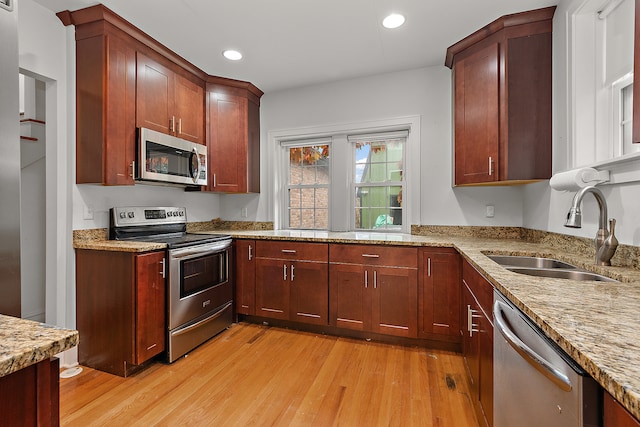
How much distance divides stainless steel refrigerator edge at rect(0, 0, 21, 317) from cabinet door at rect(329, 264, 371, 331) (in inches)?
80.6

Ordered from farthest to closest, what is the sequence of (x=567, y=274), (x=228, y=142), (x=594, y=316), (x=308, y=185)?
(x=308, y=185)
(x=228, y=142)
(x=567, y=274)
(x=594, y=316)

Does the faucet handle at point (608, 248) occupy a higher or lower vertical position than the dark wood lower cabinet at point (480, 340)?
higher

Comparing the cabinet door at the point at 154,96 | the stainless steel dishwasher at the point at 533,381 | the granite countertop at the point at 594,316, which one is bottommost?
the stainless steel dishwasher at the point at 533,381

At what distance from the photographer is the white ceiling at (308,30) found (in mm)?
2072

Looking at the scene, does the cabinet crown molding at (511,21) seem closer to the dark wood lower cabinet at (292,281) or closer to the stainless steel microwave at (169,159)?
the dark wood lower cabinet at (292,281)

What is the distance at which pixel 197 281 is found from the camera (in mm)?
2514

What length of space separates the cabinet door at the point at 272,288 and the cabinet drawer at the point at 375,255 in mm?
503

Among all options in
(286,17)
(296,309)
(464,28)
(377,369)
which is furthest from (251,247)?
(464,28)

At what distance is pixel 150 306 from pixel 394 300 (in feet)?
6.02

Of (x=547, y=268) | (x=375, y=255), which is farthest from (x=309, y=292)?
(x=547, y=268)

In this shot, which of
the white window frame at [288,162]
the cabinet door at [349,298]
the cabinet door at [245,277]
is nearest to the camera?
the cabinet door at [349,298]

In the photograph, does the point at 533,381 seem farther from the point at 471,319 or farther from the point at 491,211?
the point at 491,211

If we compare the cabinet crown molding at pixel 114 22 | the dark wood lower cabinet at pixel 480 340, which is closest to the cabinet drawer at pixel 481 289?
the dark wood lower cabinet at pixel 480 340

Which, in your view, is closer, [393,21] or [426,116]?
[393,21]
